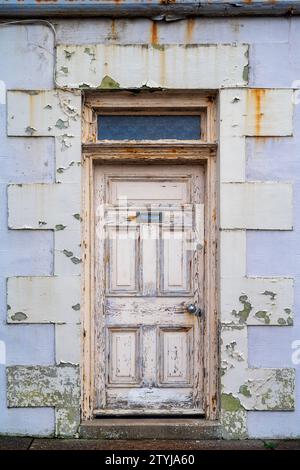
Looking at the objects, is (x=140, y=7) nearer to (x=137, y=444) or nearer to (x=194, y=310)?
(x=194, y=310)

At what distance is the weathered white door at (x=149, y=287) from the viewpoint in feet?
18.9

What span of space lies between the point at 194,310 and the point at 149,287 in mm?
415

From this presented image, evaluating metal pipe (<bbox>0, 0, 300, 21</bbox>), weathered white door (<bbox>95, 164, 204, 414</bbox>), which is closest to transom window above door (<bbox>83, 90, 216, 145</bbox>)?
weathered white door (<bbox>95, 164, 204, 414</bbox>)

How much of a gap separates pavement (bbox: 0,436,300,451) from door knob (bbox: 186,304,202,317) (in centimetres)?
101

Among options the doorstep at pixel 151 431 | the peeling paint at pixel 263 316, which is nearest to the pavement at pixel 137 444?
the doorstep at pixel 151 431

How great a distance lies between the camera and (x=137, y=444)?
5.38 m

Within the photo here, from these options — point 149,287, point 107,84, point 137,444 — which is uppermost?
point 107,84

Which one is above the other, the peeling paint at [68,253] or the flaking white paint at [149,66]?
the flaking white paint at [149,66]

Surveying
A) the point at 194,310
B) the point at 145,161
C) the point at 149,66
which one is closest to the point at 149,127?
the point at 145,161

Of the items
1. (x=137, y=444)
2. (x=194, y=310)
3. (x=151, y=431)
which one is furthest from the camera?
(x=194, y=310)

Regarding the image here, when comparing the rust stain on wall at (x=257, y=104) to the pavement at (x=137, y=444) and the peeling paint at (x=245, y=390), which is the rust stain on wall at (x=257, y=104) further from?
the pavement at (x=137, y=444)

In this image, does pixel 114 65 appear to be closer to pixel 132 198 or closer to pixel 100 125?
pixel 100 125

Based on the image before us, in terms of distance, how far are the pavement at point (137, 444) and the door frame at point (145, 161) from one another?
29 centimetres

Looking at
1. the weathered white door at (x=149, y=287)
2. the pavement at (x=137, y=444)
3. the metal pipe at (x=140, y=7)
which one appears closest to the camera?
the pavement at (x=137, y=444)
